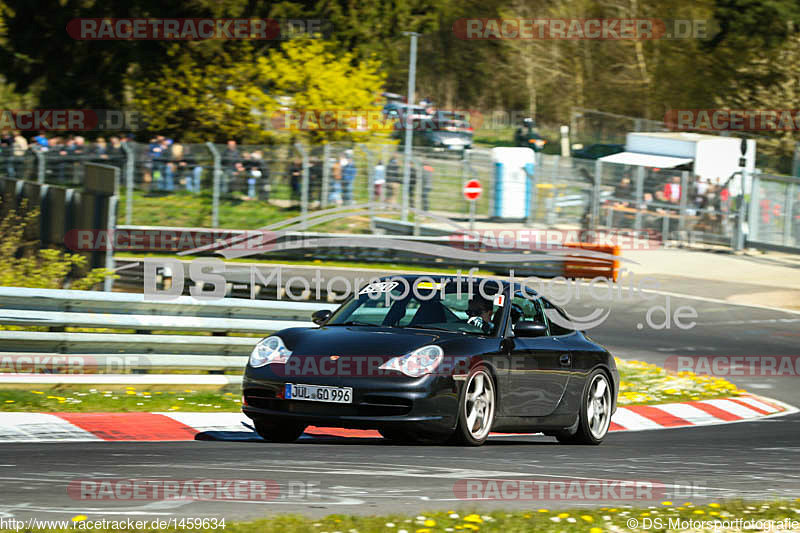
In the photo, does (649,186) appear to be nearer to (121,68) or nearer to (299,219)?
(299,219)

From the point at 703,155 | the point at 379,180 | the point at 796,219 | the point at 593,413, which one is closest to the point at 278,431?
the point at 593,413

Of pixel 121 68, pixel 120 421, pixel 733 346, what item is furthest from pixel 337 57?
pixel 120 421

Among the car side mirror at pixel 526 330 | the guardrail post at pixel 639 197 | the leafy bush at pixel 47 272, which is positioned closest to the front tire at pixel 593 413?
the car side mirror at pixel 526 330

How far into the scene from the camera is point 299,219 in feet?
102

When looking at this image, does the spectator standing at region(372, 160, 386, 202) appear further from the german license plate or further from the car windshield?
the german license plate

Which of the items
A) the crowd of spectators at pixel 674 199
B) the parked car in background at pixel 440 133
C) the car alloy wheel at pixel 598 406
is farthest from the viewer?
the parked car in background at pixel 440 133

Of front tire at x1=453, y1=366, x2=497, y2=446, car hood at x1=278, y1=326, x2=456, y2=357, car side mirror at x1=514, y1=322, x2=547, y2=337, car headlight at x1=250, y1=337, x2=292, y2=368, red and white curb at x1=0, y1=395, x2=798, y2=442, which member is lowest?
red and white curb at x1=0, y1=395, x2=798, y2=442

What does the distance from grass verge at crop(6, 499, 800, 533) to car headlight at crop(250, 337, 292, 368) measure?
9.06 ft

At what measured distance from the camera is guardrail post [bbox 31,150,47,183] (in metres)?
27.9

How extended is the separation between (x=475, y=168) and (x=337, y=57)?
1316 centimetres

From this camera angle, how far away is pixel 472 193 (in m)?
31.6

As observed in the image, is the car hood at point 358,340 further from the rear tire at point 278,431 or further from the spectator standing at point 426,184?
the spectator standing at point 426,184

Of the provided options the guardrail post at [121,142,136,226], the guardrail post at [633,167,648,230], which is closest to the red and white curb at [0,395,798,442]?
the guardrail post at [121,142,136,226]

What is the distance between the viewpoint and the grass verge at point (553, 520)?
5.51m
